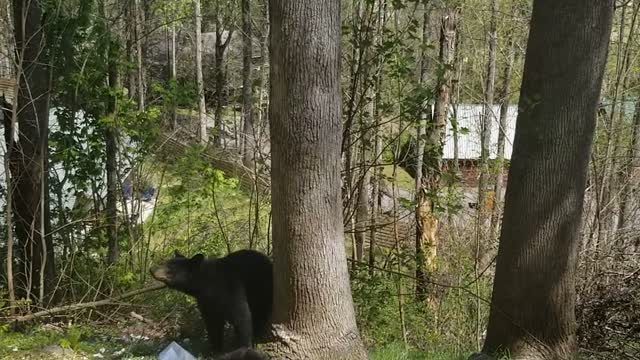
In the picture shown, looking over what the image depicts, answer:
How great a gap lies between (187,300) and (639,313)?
18.1 ft

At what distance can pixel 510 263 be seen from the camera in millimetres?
6488

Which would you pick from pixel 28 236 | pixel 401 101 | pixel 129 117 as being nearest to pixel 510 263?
pixel 401 101

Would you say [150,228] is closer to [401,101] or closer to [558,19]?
[401,101]

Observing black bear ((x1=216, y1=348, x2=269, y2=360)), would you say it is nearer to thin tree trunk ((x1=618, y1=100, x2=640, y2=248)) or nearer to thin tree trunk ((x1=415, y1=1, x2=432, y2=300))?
thin tree trunk ((x1=415, y1=1, x2=432, y2=300))

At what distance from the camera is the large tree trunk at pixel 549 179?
5.99m

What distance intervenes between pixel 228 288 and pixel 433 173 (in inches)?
234

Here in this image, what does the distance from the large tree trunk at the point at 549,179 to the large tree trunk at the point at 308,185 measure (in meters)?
1.87

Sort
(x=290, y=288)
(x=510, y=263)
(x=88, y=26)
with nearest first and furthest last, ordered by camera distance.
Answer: (x=290, y=288) → (x=510, y=263) → (x=88, y=26)

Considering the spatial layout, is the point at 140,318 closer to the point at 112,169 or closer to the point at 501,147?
the point at 112,169

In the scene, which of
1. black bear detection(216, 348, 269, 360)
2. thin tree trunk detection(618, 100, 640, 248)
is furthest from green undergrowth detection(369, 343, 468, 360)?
thin tree trunk detection(618, 100, 640, 248)

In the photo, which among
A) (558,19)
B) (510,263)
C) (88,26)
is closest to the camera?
(558,19)

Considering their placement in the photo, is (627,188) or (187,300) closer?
(187,300)

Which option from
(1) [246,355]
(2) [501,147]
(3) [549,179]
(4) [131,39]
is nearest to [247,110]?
(4) [131,39]

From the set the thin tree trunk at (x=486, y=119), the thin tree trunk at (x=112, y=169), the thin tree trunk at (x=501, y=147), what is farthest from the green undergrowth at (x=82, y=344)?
the thin tree trunk at (x=501, y=147)
